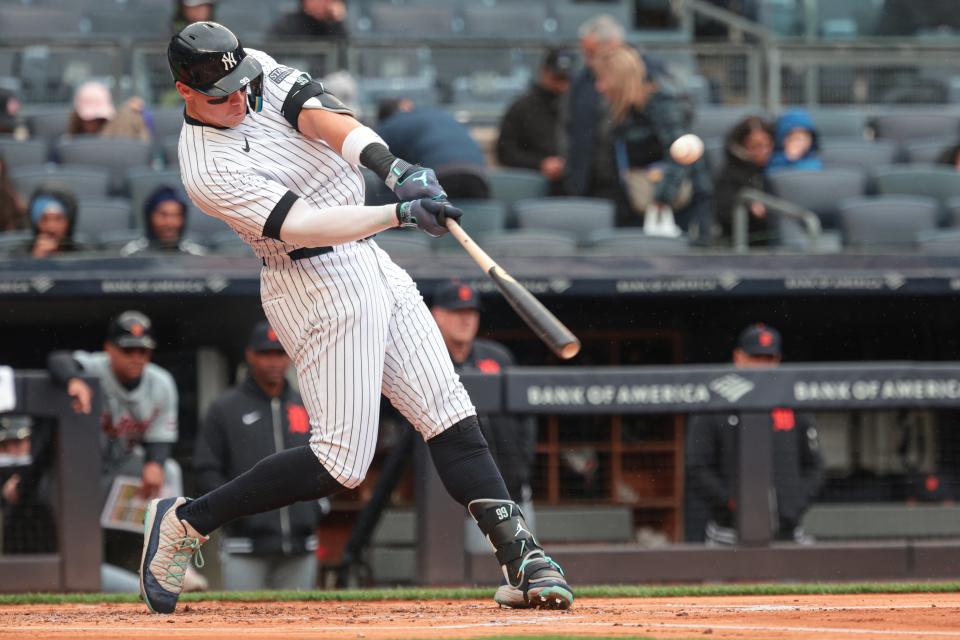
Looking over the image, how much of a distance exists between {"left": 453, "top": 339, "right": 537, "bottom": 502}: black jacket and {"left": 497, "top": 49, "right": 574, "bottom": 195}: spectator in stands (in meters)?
2.43

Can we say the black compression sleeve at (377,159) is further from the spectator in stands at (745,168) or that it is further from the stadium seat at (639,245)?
the spectator in stands at (745,168)

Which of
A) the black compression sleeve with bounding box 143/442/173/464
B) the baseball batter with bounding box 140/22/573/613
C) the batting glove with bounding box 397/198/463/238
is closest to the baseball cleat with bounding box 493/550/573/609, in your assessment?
the baseball batter with bounding box 140/22/573/613

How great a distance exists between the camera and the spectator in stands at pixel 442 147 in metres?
7.55

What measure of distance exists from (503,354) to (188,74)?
9.24 feet

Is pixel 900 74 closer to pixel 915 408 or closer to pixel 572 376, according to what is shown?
pixel 915 408

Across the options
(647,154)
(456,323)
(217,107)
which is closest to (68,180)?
(456,323)

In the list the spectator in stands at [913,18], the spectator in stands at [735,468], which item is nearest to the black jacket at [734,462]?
the spectator in stands at [735,468]

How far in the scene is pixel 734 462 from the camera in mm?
6129

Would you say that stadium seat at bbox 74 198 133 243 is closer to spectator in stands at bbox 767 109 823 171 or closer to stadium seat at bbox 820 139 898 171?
spectator in stands at bbox 767 109 823 171

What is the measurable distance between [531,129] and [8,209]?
2800 millimetres

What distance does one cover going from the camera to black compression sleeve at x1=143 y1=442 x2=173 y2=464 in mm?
6266

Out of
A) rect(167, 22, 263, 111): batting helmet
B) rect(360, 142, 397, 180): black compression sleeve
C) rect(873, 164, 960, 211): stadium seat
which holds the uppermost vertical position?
rect(167, 22, 263, 111): batting helmet

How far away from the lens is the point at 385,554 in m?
6.30

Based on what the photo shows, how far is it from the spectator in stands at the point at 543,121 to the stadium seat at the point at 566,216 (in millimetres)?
466
